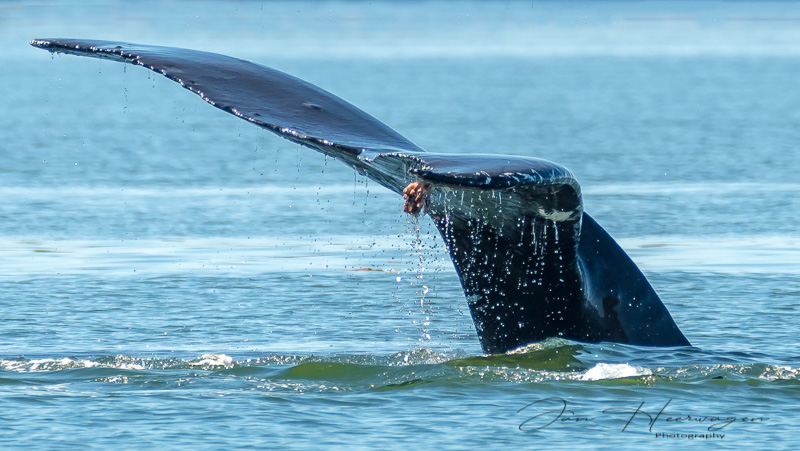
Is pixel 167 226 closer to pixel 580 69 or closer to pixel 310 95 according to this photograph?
pixel 310 95

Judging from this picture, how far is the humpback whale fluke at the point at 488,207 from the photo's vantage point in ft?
18.5

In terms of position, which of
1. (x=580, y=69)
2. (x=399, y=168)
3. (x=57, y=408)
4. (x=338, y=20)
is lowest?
(x=57, y=408)

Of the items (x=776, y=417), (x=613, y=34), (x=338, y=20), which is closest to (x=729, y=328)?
(x=776, y=417)

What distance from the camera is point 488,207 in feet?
20.0

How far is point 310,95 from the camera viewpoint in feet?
21.1

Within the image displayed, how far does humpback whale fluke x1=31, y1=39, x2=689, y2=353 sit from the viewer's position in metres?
5.63

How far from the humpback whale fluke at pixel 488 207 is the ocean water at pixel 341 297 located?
0.68ft

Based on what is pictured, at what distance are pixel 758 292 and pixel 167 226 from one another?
269 inches

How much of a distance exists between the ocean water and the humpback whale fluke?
8.1 inches

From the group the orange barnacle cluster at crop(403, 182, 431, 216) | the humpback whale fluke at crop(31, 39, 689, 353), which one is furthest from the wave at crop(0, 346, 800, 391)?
the orange barnacle cluster at crop(403, 182, 431, 216)
